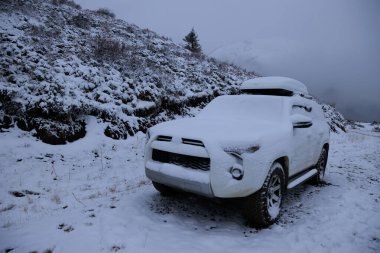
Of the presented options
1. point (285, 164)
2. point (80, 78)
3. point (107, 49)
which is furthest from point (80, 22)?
point (285, 164)

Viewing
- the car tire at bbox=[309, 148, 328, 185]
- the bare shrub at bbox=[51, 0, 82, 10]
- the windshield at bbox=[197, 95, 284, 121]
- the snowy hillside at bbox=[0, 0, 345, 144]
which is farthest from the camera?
the bare shrub at bbox=[51, 0, 82, 10]

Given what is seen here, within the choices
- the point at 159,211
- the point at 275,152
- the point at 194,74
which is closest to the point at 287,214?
the point at 275,152

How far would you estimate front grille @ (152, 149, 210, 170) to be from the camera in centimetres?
366

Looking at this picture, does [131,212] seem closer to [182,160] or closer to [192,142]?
[182,160]

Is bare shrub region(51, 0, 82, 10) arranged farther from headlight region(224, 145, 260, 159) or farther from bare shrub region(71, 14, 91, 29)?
headlight region(224, 145, 260, 159)

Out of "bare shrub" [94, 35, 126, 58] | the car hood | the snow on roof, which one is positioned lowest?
the car hood

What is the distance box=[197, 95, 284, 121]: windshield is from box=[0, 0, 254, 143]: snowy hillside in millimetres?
3676

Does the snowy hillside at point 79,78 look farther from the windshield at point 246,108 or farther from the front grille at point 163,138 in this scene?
the front grille at point 163,138

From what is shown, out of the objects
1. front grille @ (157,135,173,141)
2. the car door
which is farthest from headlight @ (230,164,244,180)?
the car door

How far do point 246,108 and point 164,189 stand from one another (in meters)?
2.09

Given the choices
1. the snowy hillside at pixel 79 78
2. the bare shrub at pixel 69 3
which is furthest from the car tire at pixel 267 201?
the bare shrub at pixel 69 3

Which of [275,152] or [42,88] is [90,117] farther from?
[275,152]

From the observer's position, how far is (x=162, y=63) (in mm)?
13109

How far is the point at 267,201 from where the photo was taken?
3.80m
